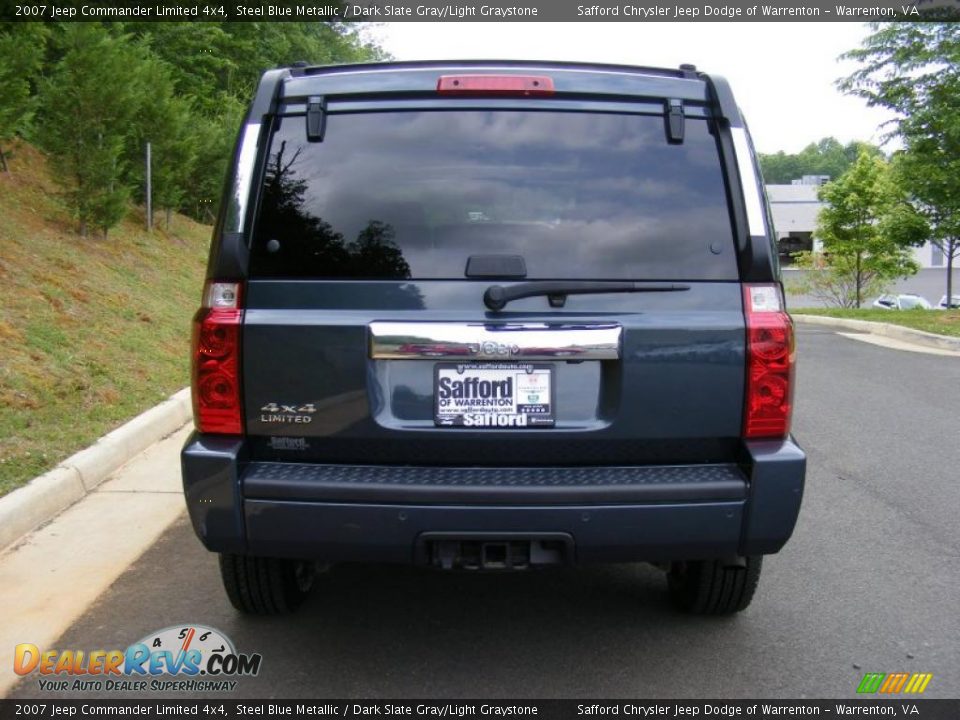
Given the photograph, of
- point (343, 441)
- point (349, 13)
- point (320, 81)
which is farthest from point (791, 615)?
point (349, 13)

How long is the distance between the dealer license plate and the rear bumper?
18 cm

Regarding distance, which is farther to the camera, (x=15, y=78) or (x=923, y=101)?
(x=923, y=101)

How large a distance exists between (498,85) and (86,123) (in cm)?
1011

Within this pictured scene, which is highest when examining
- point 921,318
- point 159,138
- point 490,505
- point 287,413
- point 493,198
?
point 159,138

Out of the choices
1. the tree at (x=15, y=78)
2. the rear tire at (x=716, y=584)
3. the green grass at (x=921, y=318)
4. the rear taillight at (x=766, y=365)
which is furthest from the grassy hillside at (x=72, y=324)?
the green grass at (x=921, y=318)

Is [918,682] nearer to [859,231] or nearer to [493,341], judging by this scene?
[493,341]

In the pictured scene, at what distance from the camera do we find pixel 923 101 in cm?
1630

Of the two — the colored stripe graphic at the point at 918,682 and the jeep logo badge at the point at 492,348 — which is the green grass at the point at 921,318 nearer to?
the colored stripe graphic at the point at 918,682

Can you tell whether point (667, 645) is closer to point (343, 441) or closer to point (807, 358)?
point (343, 441)

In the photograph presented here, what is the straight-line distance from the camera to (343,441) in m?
2.99

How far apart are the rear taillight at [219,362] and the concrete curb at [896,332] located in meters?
12.2

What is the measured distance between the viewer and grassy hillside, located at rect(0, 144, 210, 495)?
6.10 metres

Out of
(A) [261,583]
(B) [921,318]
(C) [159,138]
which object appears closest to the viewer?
(A) [261,583]

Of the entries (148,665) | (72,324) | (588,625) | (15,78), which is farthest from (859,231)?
(148,665)
